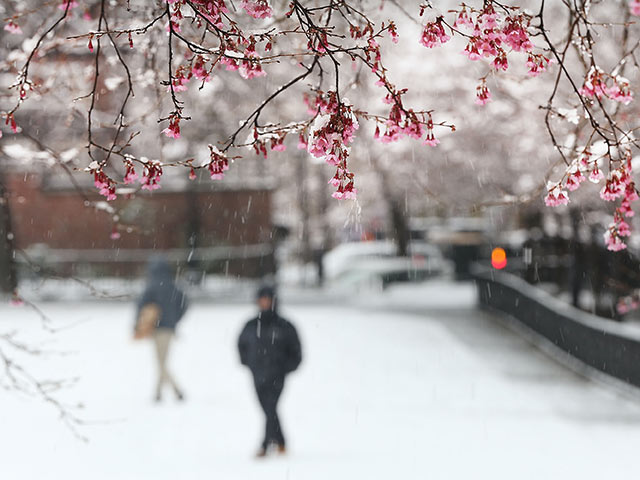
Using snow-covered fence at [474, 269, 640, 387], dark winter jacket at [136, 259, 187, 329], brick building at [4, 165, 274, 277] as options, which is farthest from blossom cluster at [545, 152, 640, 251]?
brick building at [4, 165, 274, 277]

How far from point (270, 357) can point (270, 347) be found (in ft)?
0.33

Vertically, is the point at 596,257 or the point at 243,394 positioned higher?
the point at 596,257

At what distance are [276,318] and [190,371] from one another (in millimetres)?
4697

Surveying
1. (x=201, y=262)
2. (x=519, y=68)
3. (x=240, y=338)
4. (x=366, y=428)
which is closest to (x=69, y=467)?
(x=240, y=338)

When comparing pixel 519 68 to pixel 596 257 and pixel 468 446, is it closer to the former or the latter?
pixel 596 257

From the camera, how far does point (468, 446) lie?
27.2 feet

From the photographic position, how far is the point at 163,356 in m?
9.97

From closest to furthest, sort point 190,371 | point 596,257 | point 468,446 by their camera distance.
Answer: point 468,446 → point 190,371 → point 596,257

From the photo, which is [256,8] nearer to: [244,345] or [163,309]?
[244,345]

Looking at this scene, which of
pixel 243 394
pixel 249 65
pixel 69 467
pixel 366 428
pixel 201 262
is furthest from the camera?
pixel 201 262

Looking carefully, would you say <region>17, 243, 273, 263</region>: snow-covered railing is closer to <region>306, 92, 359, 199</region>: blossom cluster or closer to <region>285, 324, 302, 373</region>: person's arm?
<region>285, 324, 302, 373</region>: person's arm

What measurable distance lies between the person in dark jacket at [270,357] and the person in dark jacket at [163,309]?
8.31 ft

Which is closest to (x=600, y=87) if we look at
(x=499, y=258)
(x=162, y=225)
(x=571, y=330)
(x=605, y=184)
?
(x=605, y=184)

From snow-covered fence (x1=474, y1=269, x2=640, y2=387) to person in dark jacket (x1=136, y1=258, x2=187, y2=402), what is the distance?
630cm
